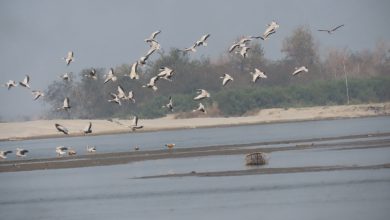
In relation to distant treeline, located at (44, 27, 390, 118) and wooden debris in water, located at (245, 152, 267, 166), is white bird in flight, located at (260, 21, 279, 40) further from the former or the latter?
distant treeline, located at (44, 27, 390, 118)

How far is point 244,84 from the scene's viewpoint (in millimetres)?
98812

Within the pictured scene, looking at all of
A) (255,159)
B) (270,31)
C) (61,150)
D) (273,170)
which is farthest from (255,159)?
(61,150)

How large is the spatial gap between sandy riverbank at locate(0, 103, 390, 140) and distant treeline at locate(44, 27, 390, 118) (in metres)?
2.26

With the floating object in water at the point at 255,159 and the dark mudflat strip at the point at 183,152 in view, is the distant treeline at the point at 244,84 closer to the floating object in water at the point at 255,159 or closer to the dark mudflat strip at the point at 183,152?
the dark mudflat strip at the point at 183,152

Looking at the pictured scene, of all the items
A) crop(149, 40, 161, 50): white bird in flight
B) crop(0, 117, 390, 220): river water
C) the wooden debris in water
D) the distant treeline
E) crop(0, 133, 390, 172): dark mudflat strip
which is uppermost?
the distant treeline

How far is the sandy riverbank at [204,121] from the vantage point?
8269 centimetres

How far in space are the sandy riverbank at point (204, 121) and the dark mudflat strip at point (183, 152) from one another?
96.3 feet

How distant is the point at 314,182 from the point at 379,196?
15.6 feet

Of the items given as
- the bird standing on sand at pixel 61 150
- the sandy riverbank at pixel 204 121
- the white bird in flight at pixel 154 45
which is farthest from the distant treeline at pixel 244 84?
the white bird in flight at pixel 154 45

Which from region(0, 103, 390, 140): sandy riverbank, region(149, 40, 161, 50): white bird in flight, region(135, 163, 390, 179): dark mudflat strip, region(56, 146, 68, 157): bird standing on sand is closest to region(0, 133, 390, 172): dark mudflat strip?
region(56, 146, 68, 157): bird standing on sand

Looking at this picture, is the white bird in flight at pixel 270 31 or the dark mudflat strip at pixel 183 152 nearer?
the white bird in flight at pixel 270 31

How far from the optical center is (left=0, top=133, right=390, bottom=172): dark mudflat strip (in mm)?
48156

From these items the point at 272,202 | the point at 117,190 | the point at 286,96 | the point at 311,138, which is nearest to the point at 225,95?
the point at 286,96

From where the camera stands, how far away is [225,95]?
8875 centimetres
